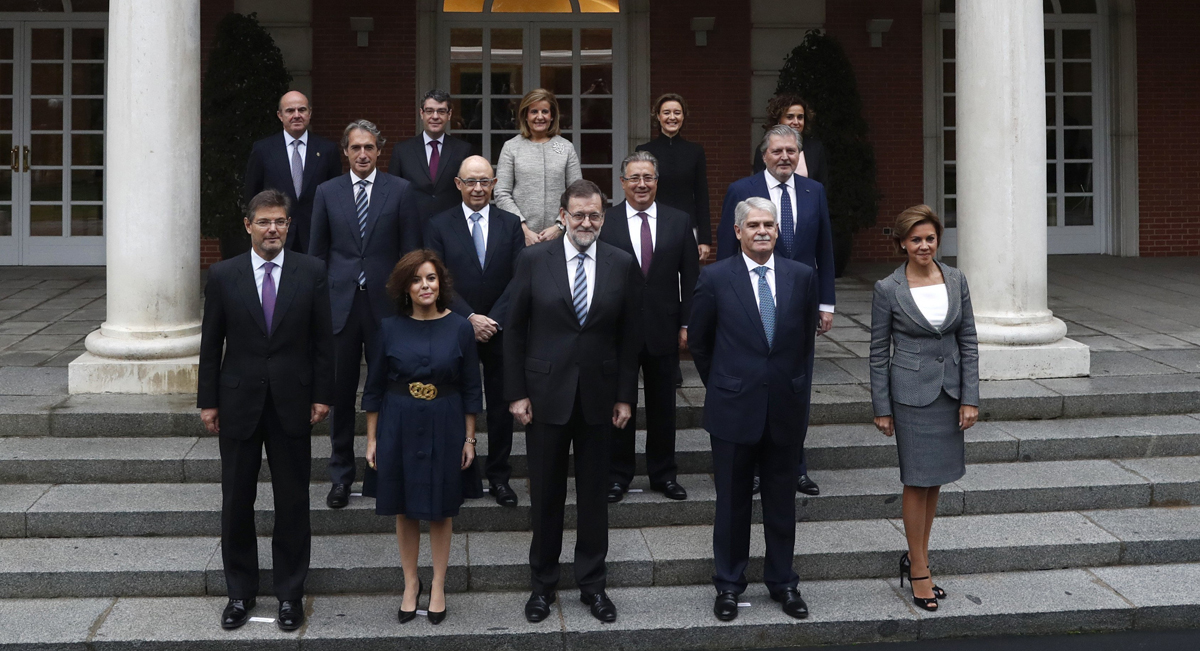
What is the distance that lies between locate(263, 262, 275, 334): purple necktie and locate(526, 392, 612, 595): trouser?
1.11m

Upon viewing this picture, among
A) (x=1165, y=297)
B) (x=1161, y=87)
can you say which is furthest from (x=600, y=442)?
(x=1161, y=87)

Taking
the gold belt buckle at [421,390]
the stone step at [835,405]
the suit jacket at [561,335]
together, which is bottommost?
the stone step at [835,405]

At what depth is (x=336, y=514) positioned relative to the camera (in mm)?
5645

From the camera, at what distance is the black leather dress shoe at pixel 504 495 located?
5695 mm

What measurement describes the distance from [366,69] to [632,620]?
8782mm

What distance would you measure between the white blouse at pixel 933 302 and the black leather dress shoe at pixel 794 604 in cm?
121

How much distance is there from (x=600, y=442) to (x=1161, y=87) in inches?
429

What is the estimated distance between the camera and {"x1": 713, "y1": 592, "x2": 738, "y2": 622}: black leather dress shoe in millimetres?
4957

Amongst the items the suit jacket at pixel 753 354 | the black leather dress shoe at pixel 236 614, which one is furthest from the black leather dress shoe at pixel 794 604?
the black leather dress shoe at pixel 236 614

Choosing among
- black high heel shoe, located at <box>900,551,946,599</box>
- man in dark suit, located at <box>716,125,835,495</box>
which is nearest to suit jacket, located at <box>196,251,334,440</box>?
man in dark suit, located at <box>716,125,835,495</box>

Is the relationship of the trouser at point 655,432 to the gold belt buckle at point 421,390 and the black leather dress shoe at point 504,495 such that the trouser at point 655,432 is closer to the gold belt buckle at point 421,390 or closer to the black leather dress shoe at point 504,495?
the black leather dress shoe at point 504,495

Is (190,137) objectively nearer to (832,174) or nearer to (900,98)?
(832,174)

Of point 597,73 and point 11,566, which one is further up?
point 597,73

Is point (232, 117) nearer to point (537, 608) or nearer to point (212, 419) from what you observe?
point (212, 419)
